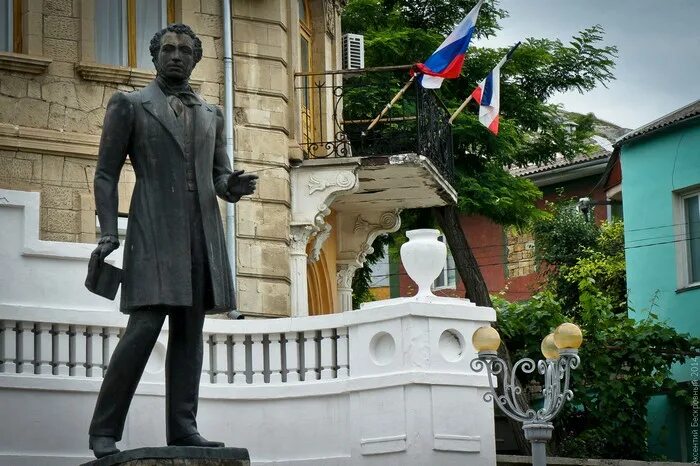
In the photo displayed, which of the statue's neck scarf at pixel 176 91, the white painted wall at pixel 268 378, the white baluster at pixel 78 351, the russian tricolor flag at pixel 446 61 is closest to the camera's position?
the statue's neck scarf at pixel 176 91

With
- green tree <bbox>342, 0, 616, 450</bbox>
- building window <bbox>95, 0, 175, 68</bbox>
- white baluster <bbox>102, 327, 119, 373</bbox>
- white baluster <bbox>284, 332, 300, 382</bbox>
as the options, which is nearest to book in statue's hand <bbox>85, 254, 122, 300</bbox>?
white baluster <bbox>102, 327, 119, 373</bbox>

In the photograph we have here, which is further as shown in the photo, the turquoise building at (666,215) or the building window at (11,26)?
the turquoise building at (666,215)

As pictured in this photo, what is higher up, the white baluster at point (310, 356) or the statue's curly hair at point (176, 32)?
the statue's curly hair at point (176, 32)

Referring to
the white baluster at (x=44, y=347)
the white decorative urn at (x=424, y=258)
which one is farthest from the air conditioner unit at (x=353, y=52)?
the white baluster at (x=44, y=347)

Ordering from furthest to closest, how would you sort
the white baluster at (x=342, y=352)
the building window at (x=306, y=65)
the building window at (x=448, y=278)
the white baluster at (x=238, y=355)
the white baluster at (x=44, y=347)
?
the building window at (x=448, y=278) → the building window at (x=306, y=65) → the white baluster at (x=238, y=355) → the white baluster at (x=342, y=352) → the white baluster at (x=44, y=347)

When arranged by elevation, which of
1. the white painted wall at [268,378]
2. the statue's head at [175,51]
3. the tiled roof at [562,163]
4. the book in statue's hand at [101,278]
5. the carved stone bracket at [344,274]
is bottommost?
the white painted wall at [268,378]

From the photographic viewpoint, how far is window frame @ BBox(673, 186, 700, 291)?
28688mm

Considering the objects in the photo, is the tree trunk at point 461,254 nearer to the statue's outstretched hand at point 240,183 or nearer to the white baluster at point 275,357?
the white baluster at point 275,357

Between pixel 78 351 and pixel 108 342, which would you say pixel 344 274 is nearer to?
pixel 108 342

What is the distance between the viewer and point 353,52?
25172mm

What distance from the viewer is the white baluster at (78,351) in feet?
50.3

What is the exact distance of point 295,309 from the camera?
70.8 ft

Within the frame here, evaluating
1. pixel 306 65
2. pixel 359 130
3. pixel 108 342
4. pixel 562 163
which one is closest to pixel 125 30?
pixel 306 65

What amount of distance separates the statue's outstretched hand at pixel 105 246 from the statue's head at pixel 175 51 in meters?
1.19
